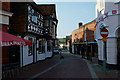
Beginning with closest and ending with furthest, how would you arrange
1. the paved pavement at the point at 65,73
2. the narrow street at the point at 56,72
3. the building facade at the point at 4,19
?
1. the paved pavement at the point at 65,73
2. the narrow street at the point at 56,72
3. the building facade at the point at 4,19

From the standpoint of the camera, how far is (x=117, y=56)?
42.4 ft

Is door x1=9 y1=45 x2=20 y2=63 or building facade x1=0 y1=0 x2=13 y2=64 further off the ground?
building facade x1=0 y1=0 x2=13 y2=64

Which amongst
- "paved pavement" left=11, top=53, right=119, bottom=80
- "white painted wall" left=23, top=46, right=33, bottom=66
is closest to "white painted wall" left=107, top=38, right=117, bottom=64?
"paved pavement" left=11, top=53, right=119, bottom=80

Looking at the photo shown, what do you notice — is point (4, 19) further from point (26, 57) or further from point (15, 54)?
point (26, 57)

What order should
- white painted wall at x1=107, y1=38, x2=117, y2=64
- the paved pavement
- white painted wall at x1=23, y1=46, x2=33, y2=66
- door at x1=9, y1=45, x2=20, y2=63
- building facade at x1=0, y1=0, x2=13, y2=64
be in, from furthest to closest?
white painted wall at x1=23, y1=46, x2=33, y2=66, door at x1=9, y1=45, x2=20, y2=63, white painted wall at x1=107, y1=38, x2=117, y2=64, building facade at x1=0, y1=0, x2=13, y2=64, the paved pavement

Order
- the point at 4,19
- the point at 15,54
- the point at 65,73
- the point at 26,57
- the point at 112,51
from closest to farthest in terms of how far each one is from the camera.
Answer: the point at 65,73 → the point at 4,19 → the point at 112,51 → the point at 15,54 → the point at 26,57

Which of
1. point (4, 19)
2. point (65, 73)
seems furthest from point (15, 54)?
point (65, 73)

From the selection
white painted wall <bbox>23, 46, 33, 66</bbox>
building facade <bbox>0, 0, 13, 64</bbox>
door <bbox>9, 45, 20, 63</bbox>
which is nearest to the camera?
building facade <bbox>0, 0, 13, 64</bbox>

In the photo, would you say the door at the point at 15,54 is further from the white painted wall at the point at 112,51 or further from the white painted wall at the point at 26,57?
the white painted wall at the point at 112,51

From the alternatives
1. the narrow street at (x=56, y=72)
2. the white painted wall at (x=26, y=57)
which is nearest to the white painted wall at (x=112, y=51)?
the narrow street at (x=56, y=72)

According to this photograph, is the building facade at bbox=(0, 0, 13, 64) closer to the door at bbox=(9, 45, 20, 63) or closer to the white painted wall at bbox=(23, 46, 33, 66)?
the door at bbox=(9, 45, 20, 63)

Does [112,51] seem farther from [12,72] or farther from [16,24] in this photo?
[16,24]

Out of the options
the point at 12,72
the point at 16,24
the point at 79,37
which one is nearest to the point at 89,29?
the point at 79,37

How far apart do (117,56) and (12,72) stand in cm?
782
